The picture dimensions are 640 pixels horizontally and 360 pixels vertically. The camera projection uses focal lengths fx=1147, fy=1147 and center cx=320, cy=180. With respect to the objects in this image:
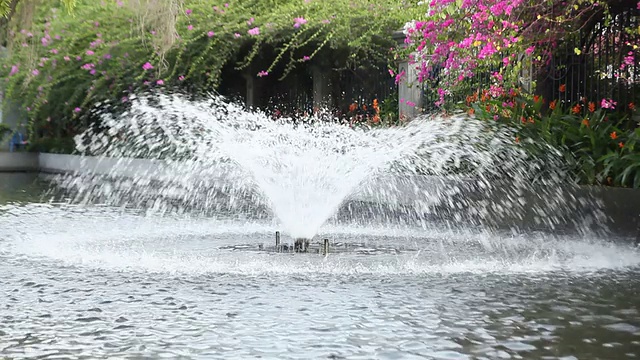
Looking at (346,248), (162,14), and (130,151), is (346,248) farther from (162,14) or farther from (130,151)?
(130,151)

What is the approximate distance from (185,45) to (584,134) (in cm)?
1144

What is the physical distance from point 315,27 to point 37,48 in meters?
8.24

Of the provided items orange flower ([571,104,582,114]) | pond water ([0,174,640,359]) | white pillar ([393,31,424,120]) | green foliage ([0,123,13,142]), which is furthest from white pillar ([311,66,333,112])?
green foliage ([0,123,13,142])

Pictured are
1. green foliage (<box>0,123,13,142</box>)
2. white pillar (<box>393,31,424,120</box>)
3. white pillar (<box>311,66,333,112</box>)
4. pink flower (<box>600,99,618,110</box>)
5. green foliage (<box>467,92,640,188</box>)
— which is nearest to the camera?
green foliage (<box>467,92,640,188</box>)

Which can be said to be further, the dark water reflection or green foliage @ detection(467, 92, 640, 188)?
green foliage @ detection(467, 92, 640, 188)

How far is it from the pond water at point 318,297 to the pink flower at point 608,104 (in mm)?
2761

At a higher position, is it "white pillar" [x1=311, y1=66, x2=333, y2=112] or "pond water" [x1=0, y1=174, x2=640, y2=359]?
"white pillar" [x1=311, y1=66, x2=333, y2=112]

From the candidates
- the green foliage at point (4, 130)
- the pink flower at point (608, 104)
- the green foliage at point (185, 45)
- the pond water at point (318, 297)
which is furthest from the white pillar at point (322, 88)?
the green foliage at point (4, 130)

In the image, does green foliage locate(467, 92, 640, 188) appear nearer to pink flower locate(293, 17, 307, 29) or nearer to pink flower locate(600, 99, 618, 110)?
pink flower locate(600, 99, 618, 110)

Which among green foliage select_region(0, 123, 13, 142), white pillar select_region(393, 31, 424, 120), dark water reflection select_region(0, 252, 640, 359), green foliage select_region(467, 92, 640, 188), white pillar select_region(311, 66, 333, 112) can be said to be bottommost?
dark water reflection select_region(0, 252, 640, 359)

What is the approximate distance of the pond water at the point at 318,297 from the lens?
19.0ft

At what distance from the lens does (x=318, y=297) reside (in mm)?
7402

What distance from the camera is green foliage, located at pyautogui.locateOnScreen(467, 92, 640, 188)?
12.6 m

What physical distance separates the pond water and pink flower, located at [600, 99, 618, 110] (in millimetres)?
2761
